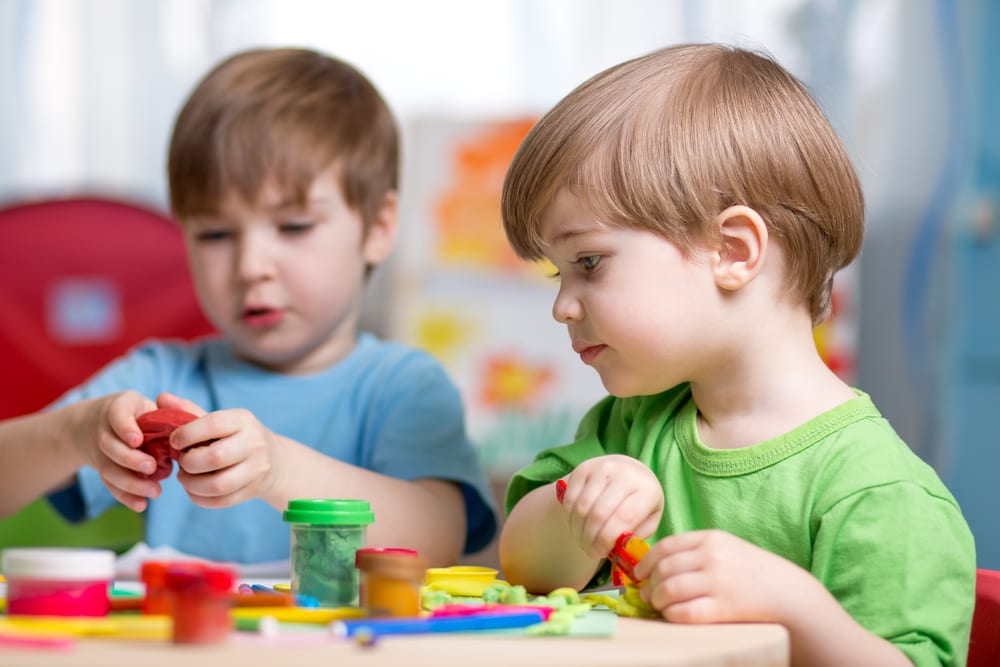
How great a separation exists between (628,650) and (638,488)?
200 mm

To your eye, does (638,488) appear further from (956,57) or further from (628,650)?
(956,57)

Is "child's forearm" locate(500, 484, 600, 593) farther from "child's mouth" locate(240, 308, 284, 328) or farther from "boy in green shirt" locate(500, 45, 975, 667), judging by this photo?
"child's mouth" locate(240, 308, 284, 328)

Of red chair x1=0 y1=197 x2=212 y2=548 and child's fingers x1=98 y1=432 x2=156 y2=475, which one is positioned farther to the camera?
red chair x1=0 y1=197 x2=212 y2=548

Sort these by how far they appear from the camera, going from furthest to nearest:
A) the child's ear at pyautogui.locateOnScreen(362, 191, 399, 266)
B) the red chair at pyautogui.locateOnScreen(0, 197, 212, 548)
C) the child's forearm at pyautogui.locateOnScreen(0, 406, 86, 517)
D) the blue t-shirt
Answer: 1. the red chair at pyautogui.locateOnScreen(0, 197, 212, 548)
2. the child's ear at pyautogui.locateOnScreen(362, 191, 399, 266)
3. the blue t-shirt
4. the child's forearm at pyautogui.locateOnScreen(0, 406, 86, 517)

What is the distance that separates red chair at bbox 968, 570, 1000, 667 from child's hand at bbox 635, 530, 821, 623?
0.81ft

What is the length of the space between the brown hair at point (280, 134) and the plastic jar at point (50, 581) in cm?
63

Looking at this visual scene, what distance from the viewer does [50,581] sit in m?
0.58

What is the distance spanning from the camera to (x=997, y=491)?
2.25 metres

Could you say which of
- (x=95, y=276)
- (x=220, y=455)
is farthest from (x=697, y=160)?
(x=95, y=276)

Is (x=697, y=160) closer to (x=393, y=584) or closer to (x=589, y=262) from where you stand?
(x=589, y=262)

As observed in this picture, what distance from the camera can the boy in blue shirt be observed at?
1.09m

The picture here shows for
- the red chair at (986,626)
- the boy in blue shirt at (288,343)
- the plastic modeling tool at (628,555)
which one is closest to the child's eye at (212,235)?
the boy in blue shirt at (288,343)

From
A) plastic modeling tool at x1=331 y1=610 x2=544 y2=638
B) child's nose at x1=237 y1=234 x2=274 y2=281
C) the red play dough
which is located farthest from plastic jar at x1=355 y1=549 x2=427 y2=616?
child's nose at x1=237 y1=234 x2=274 y2=281

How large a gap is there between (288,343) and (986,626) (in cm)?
69
